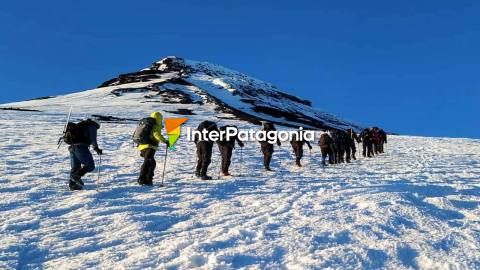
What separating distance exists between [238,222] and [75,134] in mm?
5193

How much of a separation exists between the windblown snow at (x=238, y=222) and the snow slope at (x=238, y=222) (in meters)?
0.02

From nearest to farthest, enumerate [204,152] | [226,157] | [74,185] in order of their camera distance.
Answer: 1. [74,185]
2. [204,152]
3. [226,157]

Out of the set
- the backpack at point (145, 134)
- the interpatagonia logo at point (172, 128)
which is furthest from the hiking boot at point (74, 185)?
the interpatagonia logo at point (172, 128)

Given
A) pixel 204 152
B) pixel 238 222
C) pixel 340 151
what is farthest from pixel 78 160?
pixel 340 151

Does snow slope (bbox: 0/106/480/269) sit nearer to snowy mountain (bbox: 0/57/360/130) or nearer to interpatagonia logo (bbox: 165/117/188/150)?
interpatagonia logo (bbox: 165/117/188/150)

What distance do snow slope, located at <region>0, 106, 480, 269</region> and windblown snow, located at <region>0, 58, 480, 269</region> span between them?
0.06 ft

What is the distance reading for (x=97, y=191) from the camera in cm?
1105

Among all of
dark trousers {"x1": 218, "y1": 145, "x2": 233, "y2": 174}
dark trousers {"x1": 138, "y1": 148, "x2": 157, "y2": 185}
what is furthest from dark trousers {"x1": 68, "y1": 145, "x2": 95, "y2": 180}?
dark trousers {"x1": 218, "y1": 145, "x2": 233, "y2": 174}

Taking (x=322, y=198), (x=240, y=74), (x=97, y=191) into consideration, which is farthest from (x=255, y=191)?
(x=240, y=74)

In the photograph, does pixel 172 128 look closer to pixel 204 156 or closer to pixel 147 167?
pixel 204 156

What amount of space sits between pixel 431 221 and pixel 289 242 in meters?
3.33

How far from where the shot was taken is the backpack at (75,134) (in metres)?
11.3

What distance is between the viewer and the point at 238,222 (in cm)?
836

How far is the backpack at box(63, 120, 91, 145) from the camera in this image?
11258 millimetres
